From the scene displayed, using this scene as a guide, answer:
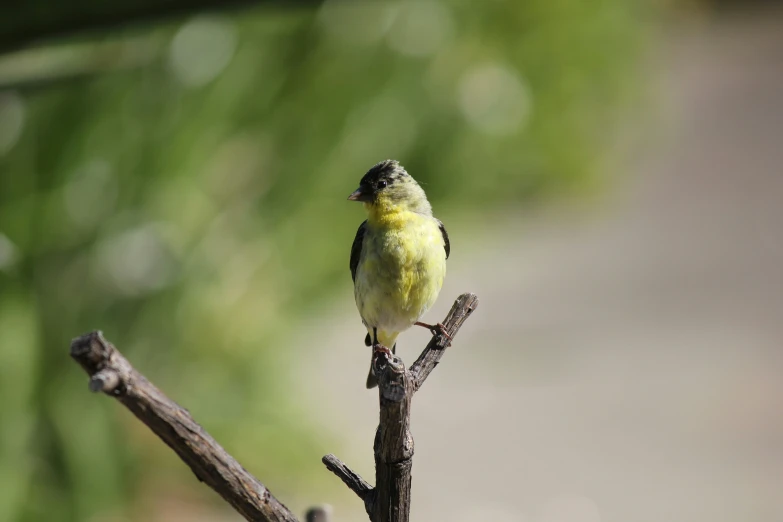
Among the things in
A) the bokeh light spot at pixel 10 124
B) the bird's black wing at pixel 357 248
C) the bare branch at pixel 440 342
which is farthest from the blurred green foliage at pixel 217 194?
the bare branch at pixel 440 342

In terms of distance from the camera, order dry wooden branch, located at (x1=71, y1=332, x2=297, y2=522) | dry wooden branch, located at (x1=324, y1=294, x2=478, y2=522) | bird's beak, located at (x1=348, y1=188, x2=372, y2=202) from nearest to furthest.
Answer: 1. dry wooden branch, located at (x1=71, y1=332, x2=297, y2=522)
2. dry wooden branch, located at (x1=324, y1=294, x2=478, y2=522)
3. bird's beak, located at (x1=348, y1=188, x2=372, y2=202)

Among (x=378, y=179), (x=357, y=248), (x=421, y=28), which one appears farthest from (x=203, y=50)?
(x=378, y=179)

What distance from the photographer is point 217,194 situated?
6.07 ft

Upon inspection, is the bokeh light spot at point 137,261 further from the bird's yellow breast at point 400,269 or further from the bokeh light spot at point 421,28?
the bird's yellow breast at point 400,269

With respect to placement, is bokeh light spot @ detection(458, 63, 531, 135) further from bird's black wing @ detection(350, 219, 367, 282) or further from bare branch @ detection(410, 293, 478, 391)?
bare branch @ detection(410, 293, 478, 391)

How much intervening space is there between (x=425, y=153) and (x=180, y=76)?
0.66m

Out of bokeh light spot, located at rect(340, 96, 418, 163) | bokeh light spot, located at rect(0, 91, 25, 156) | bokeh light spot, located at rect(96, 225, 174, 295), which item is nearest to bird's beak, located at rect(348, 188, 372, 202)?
bokeh light spot, located at rect(0, 91, 25, 156)

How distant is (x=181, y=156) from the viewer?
65.7 inches

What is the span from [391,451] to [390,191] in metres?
0.23

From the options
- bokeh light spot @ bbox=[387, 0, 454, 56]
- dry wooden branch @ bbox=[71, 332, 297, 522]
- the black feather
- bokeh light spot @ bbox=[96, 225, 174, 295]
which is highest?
bokeh light spot @ bbox=[387, 0, 454, 56]

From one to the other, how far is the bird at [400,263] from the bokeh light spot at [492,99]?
4.98ft

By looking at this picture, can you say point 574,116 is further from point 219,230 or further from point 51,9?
point 51,9

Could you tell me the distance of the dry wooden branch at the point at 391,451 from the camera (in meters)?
0.43

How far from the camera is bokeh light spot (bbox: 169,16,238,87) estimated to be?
155 centimetres
